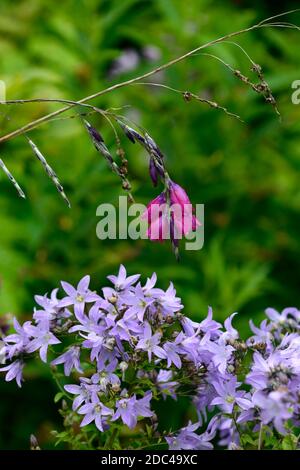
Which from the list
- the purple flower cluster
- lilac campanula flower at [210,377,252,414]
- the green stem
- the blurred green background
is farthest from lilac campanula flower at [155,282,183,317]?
the blurred green background

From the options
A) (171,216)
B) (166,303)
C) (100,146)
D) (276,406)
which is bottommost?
(276,406)

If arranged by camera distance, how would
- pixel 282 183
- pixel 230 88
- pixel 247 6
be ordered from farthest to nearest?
pixel 247 6
pixel 282 183
pixel 230 88

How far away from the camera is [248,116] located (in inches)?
104

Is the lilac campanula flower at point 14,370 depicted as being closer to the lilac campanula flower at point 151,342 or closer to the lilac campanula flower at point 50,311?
the lilac campanula flower at point 50,311

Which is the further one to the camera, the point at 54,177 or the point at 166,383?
the point at 166,383

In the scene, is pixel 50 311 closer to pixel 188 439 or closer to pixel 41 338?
pixel 41 338

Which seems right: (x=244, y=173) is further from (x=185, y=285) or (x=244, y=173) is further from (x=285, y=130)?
(x=185, y=285)

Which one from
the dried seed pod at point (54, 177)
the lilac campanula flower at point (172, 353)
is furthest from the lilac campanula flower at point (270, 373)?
the dried seed pod at point (54, 177)

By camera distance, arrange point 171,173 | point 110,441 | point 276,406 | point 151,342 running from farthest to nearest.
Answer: point 171,173, point 110,441, point 151,342, point 276,406

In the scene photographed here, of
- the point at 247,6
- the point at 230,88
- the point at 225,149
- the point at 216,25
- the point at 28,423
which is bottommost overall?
the point at 28,423

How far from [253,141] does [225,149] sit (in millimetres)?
135

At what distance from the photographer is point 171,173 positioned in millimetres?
2691

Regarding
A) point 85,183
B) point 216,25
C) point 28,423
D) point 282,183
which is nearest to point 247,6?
point 216,25

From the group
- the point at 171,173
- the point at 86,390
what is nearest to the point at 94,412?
the point at 86,390
